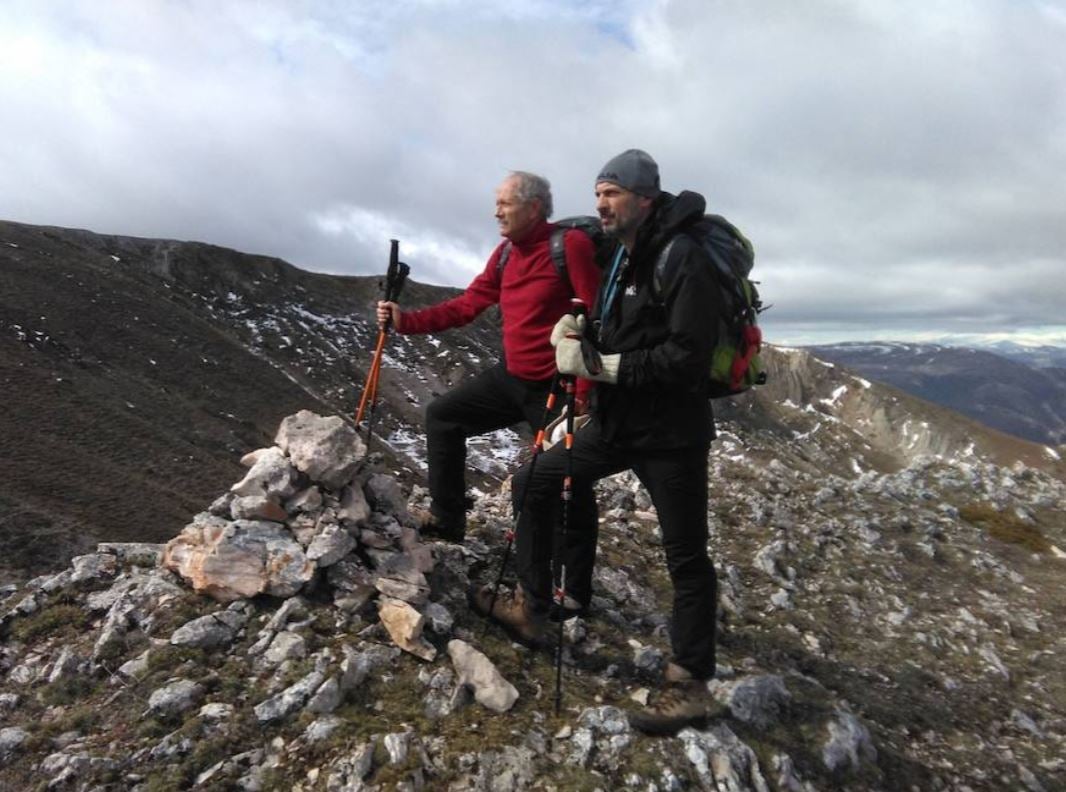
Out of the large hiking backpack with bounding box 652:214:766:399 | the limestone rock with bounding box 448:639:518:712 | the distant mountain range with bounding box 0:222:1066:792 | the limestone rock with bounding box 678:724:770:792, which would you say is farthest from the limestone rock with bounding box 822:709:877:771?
the large hiking backpack with bounding box 652:214:766:399

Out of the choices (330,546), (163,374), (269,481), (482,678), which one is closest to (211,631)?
(330,546)

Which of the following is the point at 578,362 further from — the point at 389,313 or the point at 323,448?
the point at 323,448

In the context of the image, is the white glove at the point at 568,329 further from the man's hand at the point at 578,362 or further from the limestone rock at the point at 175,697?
the limestone rock at the point at 175,697

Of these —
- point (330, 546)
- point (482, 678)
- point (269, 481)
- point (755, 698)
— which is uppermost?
point (269, 481)

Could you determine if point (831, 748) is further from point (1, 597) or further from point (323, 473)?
point (1, 597)

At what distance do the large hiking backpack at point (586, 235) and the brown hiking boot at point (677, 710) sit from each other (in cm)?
335

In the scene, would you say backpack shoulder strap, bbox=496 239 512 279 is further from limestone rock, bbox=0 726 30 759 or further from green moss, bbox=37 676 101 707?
limestone rock, bbox=0 726 30 759

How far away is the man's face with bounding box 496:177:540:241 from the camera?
5.92m

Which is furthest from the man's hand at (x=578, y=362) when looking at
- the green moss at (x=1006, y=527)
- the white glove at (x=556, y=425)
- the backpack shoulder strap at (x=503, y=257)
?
the green moss at (x=1006, y=527)

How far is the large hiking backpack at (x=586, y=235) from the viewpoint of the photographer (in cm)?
580

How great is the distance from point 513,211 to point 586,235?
0.68m

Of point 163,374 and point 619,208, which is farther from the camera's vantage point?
point 163,374

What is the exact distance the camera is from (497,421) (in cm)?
677

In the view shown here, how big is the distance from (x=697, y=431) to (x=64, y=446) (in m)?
50.7
